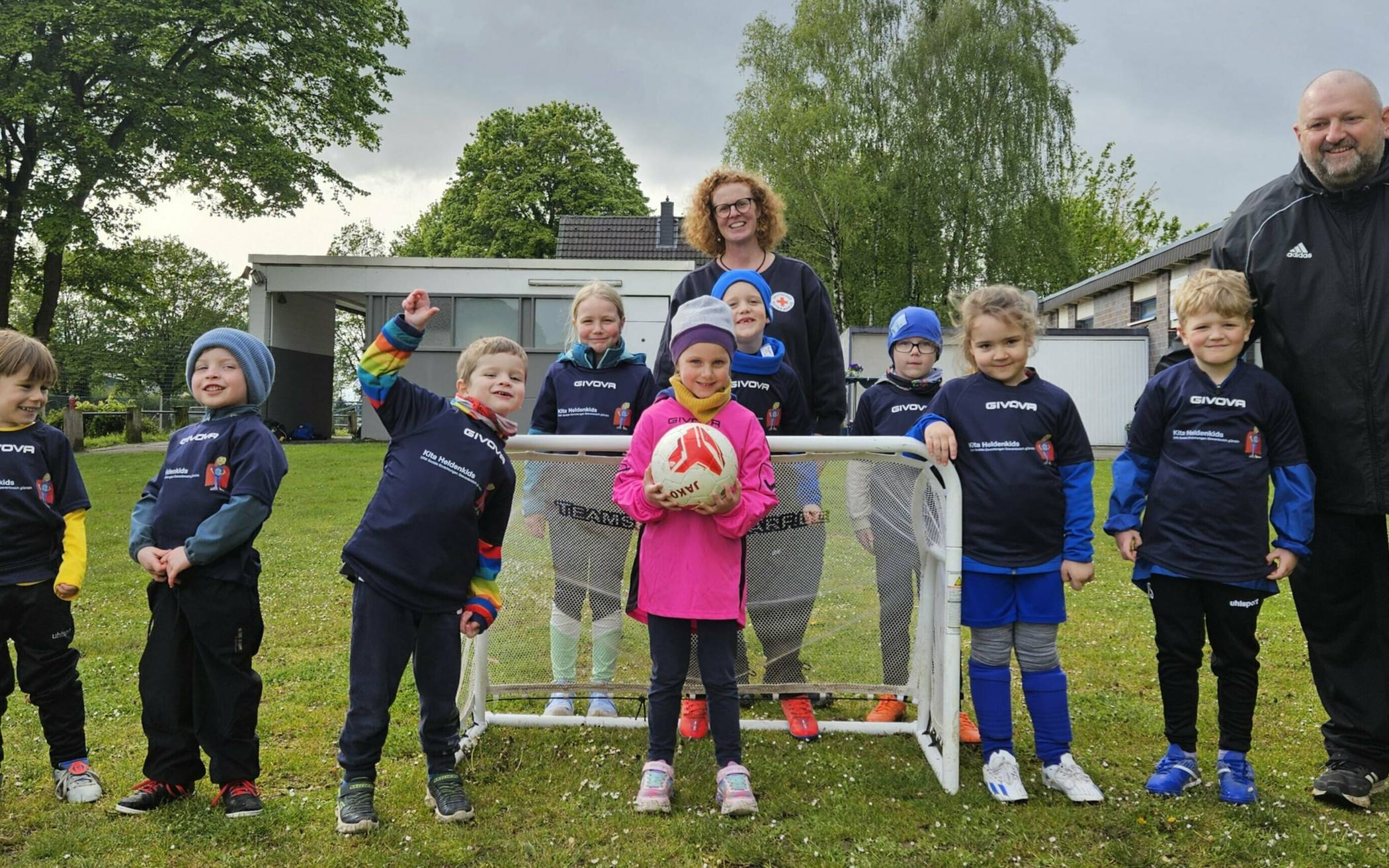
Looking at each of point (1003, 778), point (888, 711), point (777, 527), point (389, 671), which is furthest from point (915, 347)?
point (389, 671)

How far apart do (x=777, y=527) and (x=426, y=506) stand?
1594 mm

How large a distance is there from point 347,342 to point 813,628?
59.9 meters

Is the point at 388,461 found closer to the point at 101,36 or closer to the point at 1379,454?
the point at 1379,454

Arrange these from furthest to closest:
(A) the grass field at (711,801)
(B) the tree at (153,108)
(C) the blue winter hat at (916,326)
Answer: (B) the tree at (153,108) < (C) the blue winter hat at (916,326) < (A) the grass field at (711,801)

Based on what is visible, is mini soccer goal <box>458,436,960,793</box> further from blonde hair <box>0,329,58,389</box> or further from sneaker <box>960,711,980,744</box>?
blonde hair <box>0,329,58,389</box>

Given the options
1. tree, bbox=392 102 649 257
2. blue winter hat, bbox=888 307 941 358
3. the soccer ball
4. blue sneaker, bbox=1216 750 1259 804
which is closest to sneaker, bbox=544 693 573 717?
the soccer ball

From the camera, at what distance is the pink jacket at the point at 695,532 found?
140 inches

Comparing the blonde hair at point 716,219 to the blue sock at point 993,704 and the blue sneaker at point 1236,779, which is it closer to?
the blue sock at point 993,704

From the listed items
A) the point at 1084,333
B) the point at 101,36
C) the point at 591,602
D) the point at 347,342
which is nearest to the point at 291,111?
the point at 101,36

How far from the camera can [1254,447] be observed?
12.2 ft

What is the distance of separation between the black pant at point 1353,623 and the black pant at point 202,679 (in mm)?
4171

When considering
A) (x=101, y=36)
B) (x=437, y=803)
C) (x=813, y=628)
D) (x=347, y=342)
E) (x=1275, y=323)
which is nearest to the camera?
(x=437, y=803)

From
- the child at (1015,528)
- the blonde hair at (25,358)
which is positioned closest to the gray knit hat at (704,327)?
the child at (1015,528)

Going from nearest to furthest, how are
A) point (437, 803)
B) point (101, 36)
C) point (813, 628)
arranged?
1. point (437, 803)
2. point (813, 628)
3. point (101, 36)
